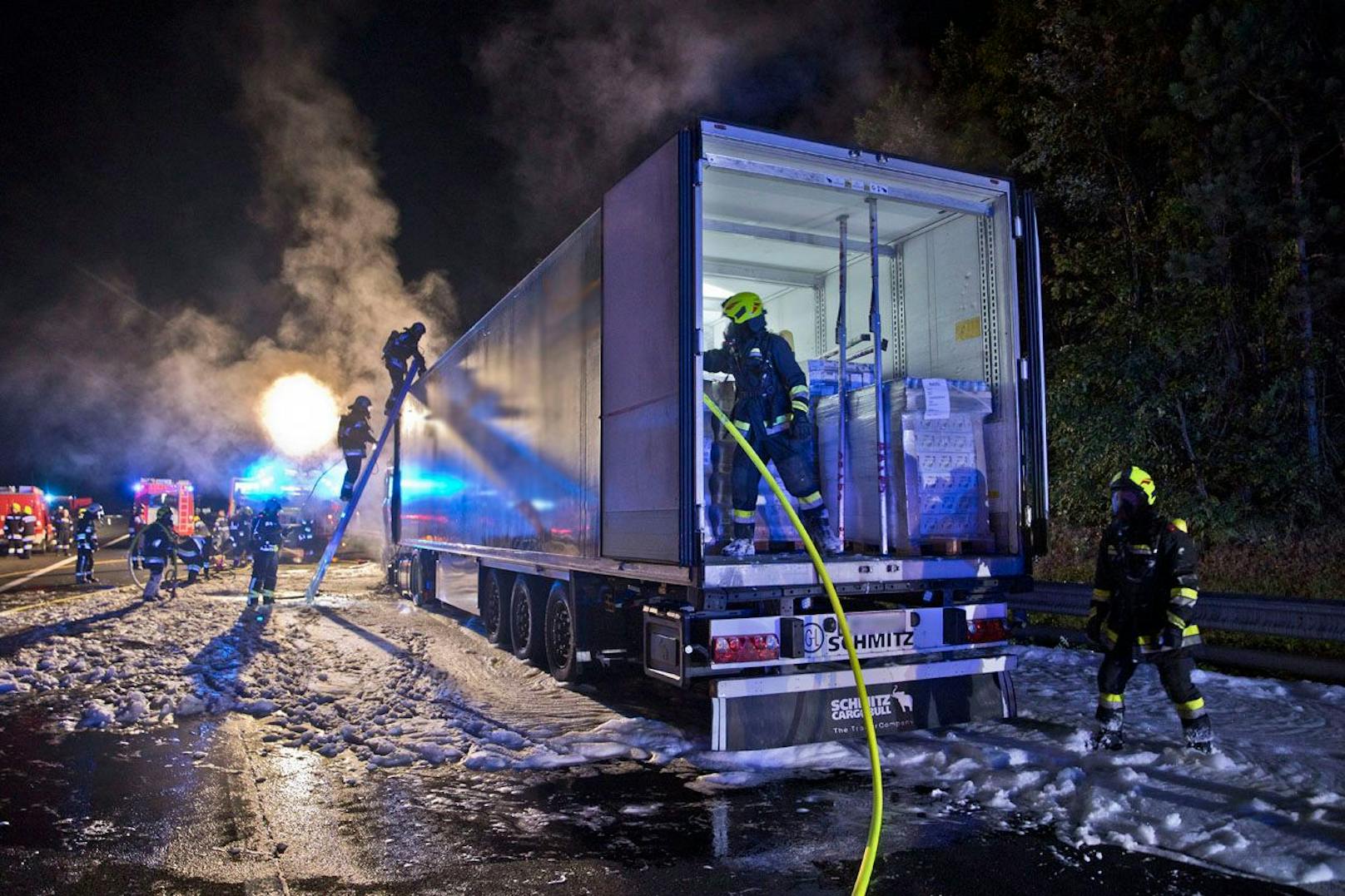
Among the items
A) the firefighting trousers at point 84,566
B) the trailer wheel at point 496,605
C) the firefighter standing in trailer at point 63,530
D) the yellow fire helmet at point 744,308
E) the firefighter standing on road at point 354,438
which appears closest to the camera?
the yellow fire helmet at point 744,308

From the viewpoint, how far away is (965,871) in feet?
11.6

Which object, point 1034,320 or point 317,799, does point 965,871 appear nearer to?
point 317,799

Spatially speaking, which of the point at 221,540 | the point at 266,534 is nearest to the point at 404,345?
the point at 266,534

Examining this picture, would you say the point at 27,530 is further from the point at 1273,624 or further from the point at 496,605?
the point at 1273,624

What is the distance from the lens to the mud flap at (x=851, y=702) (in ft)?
16.3

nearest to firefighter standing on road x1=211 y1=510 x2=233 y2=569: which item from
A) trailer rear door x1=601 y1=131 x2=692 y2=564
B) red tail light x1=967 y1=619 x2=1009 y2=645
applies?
trailer rear door x1=601 y1=131 x2=692 y2=564

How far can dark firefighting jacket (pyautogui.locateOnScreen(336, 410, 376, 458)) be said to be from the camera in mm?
14711

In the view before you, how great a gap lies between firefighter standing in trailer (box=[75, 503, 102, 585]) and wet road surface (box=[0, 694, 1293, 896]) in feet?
44.9

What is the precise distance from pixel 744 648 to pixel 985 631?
5.62ft

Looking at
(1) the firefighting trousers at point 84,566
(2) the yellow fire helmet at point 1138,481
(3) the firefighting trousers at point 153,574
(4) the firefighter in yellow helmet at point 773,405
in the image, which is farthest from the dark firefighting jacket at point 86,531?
(2) the yellow fire helmet at point 1138,481

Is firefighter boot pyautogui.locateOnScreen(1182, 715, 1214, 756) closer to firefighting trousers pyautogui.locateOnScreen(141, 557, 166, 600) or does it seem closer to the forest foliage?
the forest foliage

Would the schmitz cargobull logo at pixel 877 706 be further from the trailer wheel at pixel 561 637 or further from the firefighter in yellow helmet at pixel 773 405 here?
the trailer wheel at pixel 561 637

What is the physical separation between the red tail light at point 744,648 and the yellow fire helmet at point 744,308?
2.32m

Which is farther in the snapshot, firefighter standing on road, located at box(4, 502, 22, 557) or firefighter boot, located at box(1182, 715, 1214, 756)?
firefighter standing on road, located at box(4, 502, 22, 557)
